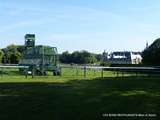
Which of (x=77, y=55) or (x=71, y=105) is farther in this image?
(x=77, y=55)

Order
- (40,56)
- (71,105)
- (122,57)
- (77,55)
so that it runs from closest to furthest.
Answer: (71,105) < (40,56) < (77,55) < (122,57)

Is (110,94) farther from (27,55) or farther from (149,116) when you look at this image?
(27,55)

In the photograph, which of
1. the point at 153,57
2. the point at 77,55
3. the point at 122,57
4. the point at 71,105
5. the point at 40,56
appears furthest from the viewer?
the point at 122,57

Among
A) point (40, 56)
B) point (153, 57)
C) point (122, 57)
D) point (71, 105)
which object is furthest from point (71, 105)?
point (122, 57)

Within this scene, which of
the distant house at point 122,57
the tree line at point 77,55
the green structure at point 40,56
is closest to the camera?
the green structure at point 40,56

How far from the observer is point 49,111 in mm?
10297

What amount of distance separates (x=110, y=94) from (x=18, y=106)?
3787mm

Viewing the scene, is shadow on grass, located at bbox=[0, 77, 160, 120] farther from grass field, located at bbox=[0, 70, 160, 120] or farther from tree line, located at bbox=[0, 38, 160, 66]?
tree line, located at bbox=[0, 38, 160, 66]

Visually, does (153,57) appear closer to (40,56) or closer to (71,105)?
(40,56)

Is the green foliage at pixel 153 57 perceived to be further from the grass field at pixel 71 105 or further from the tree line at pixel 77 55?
the grass field at pixel 71 105

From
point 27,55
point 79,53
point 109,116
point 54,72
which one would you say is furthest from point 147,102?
point 79,53

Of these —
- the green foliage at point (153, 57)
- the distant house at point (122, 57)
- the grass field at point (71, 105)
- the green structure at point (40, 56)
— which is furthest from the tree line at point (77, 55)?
the grass field at point (71, 105)

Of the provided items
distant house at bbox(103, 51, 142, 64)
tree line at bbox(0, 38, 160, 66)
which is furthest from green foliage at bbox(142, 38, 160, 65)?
Answer: distant house at bbox(103, 51, 142, 64)

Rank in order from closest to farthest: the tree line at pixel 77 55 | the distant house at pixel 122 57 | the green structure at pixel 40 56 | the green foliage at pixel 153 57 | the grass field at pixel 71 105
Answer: the grass field at pixel 71 105 < the green structure at pixel 40 56 < the green foliage at pixel 153 57 < the tree line at pixel 77 55 < the distant house at pixel 122 57
